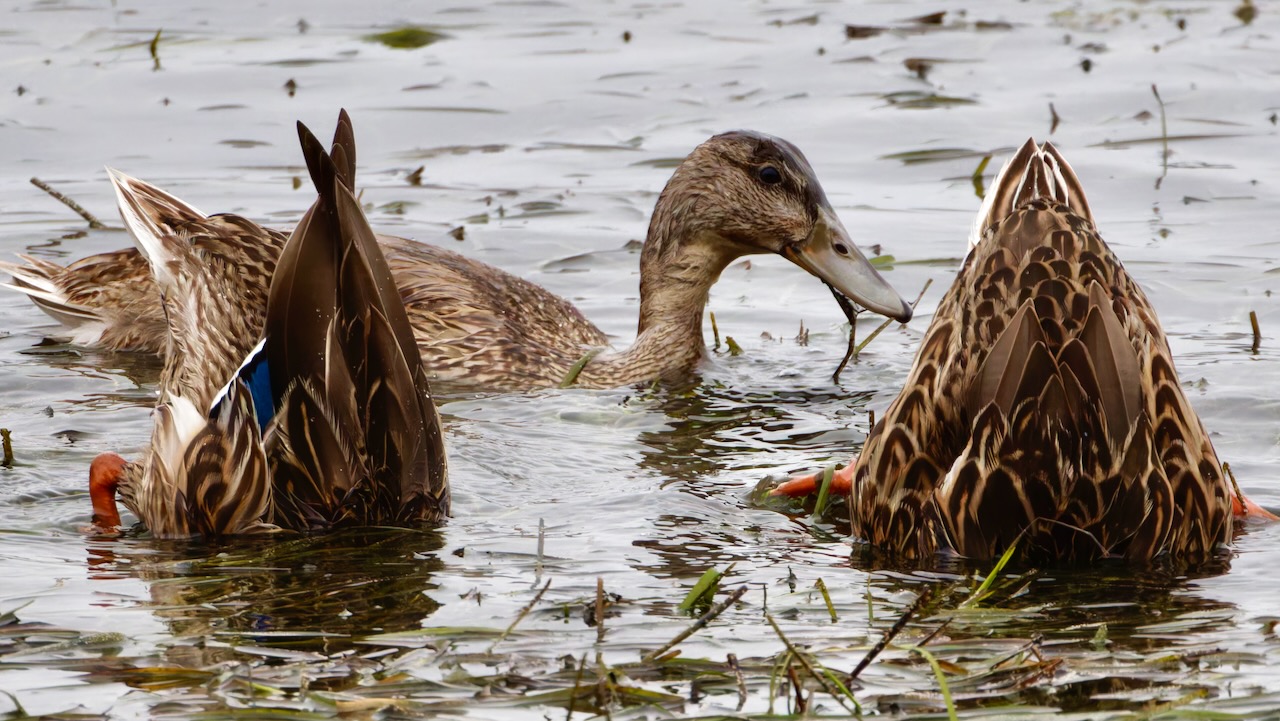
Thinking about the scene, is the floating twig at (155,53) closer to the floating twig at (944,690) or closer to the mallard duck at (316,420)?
the mallard duck at (316,420)

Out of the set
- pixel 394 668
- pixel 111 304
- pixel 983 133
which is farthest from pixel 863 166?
pixel 394 668

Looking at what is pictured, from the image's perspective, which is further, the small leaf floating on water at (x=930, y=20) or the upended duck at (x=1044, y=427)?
the small leaf floating on water at (x=930, y=20)

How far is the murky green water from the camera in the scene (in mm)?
4625

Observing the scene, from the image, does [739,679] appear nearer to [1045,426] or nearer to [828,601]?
[828,601]

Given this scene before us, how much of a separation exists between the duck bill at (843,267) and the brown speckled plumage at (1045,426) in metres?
2.99

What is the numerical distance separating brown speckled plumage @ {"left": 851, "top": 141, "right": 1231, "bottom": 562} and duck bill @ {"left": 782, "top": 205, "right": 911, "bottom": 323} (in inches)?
118

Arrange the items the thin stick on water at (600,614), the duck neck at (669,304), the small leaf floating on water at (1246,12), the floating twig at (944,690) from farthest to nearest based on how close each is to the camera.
Result: the small leaf floating on water at (1246,12)
the duck neck at (669,304)
the thin stick on water at (600,614)
the floating twig at (944,690)

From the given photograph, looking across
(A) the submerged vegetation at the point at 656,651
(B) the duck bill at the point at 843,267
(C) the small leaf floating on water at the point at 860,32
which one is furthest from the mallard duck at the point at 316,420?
(C) the small leaf floating on water at the point at 860,32

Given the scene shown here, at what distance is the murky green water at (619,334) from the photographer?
4625mm

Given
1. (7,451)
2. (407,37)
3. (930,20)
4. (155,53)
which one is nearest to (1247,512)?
(7,451)

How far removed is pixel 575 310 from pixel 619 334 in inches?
31.3

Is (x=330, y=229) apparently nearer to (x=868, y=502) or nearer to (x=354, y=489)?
(x=354, y=489)

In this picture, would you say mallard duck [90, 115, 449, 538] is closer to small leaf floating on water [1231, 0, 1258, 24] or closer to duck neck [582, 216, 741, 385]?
duck neck [582, 216, 741, 385]

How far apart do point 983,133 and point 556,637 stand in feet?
33.0
